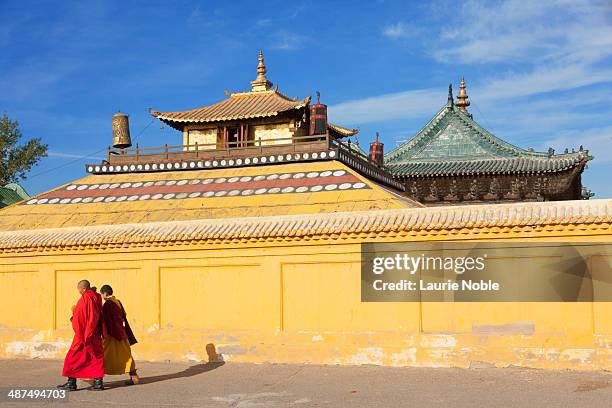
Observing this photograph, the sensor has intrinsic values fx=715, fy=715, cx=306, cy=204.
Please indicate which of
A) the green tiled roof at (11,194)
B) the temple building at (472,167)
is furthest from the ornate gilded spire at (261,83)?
the green tiled roof at (11,194)

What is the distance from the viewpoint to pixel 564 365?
10836mm

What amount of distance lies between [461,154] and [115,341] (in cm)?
2133

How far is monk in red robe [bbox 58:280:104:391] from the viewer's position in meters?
9.91

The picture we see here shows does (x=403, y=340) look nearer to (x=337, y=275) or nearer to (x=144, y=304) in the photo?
(x=337, y=275)

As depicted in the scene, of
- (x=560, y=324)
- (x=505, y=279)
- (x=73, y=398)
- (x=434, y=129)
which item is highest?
(x=434, y=129)

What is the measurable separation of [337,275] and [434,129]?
19.4m

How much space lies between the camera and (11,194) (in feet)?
138

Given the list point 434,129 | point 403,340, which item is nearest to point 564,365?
point 403,340

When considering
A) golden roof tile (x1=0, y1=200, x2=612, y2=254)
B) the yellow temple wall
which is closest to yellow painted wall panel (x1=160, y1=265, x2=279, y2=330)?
the yellow temple wall

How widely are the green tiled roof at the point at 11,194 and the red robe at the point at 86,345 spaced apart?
31.6 m

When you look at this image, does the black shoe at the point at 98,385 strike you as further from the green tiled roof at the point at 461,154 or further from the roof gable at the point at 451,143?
the roof gable at the point at 451,143

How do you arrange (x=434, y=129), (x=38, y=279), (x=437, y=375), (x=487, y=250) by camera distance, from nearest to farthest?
(x=437, y=375) → (x=487, y=250) → (x=38, y=279) → (x=434, y=129)

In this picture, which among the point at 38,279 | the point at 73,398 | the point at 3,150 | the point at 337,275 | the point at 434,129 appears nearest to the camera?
the point at 73,398

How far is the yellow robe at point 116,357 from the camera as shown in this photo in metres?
10.5
